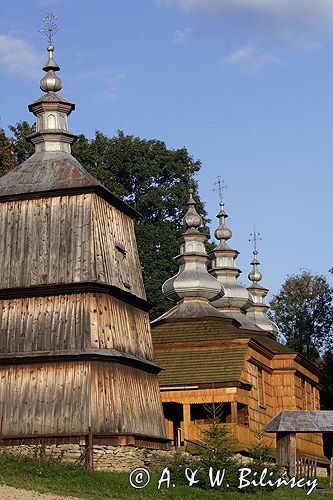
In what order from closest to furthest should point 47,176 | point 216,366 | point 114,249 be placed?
point 114,249, point 47,176, point 216,366

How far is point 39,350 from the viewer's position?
3506cm

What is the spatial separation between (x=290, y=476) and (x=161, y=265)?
3674cm

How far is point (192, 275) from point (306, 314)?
109 feet

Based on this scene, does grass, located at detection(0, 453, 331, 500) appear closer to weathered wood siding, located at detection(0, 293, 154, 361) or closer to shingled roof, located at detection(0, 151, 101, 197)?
weathered wood siding, located at detection(0, 293, 154, 361)

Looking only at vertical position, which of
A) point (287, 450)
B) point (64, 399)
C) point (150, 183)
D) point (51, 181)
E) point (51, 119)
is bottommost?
point (287, 450)

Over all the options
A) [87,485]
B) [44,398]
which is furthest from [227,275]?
[87,485]

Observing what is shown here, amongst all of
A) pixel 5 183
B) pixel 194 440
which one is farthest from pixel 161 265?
pixel 5 183

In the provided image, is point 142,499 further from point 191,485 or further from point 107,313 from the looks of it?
point 107,313

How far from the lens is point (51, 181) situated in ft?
123

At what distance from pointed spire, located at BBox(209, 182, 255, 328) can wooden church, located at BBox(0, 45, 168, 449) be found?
22804 millimetres

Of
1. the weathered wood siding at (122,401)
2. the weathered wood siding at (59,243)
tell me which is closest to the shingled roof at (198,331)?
the weathered wood siding at (122,401)

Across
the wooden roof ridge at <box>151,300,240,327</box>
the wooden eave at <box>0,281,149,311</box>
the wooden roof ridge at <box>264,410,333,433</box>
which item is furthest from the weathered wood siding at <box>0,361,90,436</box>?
the wooden roof ridge at <box>151,300,240,327</box>

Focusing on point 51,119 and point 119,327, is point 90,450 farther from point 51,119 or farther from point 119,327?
point 51,119

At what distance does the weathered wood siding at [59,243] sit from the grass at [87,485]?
5954 millimetres
